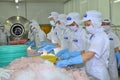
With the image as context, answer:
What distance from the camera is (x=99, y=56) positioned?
2254 millimetres

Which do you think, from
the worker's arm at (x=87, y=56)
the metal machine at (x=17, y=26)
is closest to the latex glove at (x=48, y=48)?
the worker's arm at (x=87, y=56)

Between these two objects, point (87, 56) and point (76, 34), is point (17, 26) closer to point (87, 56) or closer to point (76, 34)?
point (76, 34)

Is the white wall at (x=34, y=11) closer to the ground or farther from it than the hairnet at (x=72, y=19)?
farther from it

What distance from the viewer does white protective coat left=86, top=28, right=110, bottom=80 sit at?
2.20 meters

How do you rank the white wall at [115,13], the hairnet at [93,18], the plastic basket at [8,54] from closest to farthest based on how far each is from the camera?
the plastic basket at [8,54]
the hairnet at [93,18]
the white wall at [115,13]

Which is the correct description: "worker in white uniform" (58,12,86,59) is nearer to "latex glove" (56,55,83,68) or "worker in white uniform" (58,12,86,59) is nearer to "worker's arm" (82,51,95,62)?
"worker's arm" (82,51,95,62)

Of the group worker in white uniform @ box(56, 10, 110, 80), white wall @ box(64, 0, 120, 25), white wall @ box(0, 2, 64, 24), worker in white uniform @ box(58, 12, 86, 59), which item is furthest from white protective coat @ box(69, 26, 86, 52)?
white wall @ box(0, 2, 64, 24)

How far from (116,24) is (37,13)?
435 centimetres

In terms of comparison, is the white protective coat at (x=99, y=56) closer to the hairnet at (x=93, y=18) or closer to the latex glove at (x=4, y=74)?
the hairnet at (x=93, y=18)

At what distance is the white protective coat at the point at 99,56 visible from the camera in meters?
2.20

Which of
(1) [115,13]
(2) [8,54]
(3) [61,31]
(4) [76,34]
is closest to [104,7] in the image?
(1) [115,13]

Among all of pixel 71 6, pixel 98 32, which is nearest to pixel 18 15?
pixel 71 6

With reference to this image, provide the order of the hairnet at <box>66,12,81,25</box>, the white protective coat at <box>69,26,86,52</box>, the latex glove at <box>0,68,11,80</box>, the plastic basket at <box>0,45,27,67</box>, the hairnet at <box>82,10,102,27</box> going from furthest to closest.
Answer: the white protective coat at <box>69,26,86,52</box>
the hairnet at <box>66,12,81,25</box>
the hairnet at <box>82,10,102,27</box>
the plastic basket at <box>0,45,27,67</box>
the latex glove at <box>0,68,11,80</box>

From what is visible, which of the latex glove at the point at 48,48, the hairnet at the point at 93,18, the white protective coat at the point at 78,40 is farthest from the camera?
the white protective coat at the point at 78,40
